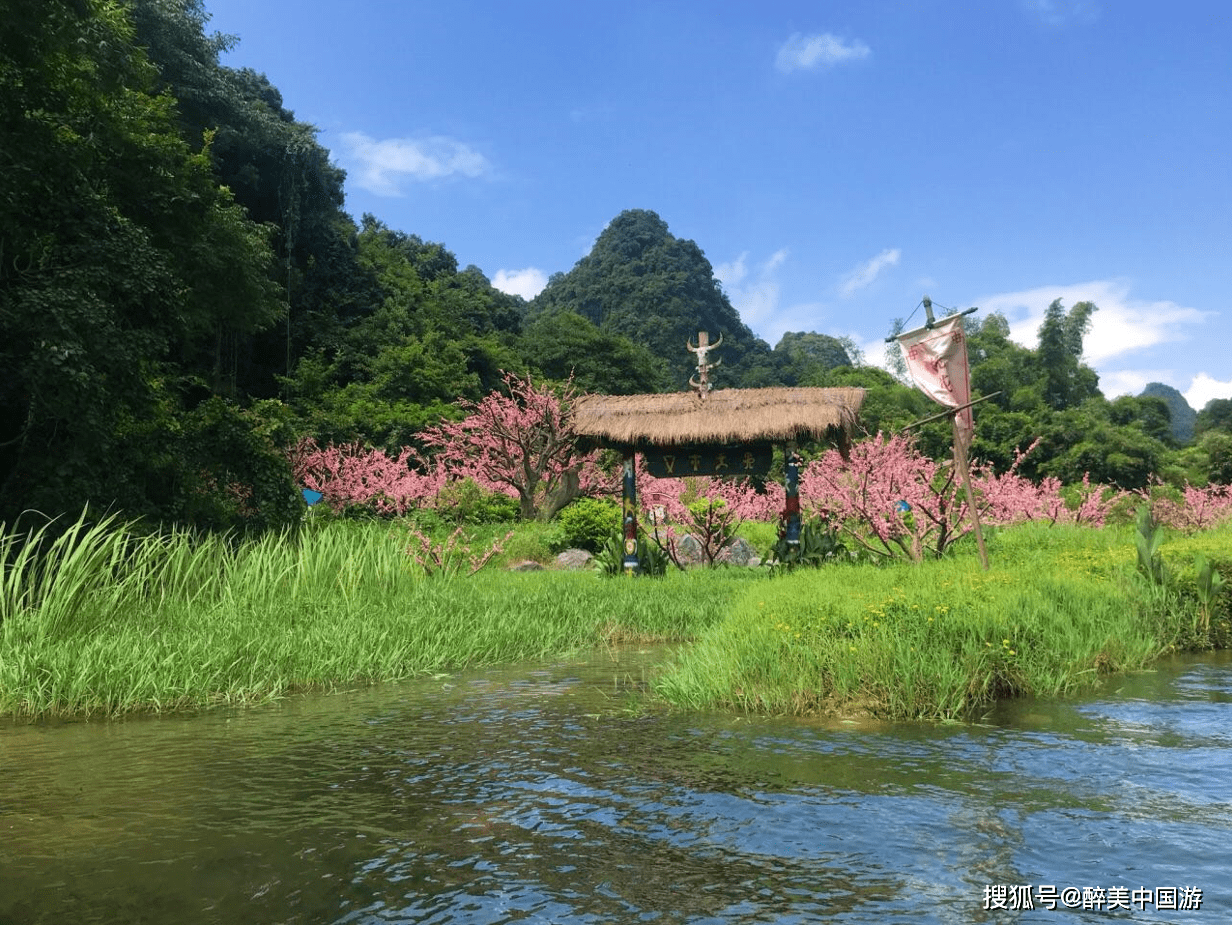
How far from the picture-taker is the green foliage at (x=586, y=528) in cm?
1891

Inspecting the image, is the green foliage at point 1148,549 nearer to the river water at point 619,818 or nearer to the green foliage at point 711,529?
the river water at point 619,818

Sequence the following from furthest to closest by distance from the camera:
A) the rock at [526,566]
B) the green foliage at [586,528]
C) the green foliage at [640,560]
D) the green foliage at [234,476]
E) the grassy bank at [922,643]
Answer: the green foliage at [586,528], the rock at [526,566], the green foliage at [234,476], the green foliage at [640,560], the grassy bank at [922,643]

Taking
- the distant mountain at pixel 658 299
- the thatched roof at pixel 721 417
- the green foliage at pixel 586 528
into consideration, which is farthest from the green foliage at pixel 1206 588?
the distant mountain at pixel 658 299

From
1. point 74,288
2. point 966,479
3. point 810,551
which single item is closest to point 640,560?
point 810,551

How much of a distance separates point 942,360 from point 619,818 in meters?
7.09

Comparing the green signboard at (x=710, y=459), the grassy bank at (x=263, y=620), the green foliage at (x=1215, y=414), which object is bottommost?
the grassy bank at (x=263, y=620)

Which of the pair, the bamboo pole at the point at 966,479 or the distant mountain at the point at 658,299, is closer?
the bamboo pole at the point at 966,479

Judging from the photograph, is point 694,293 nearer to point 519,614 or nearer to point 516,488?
point 516,488

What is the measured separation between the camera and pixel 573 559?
1798 cm

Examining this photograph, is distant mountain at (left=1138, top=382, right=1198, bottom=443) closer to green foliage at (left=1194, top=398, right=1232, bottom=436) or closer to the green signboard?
green foliage at (left=1194, top=398, right=1232, bottom=436)

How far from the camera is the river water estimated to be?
302 centimetres

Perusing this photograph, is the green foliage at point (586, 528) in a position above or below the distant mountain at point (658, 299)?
below

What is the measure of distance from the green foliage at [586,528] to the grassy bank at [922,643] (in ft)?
33.8

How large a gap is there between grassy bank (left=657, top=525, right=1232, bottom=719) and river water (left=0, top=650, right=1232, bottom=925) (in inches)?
11.8
